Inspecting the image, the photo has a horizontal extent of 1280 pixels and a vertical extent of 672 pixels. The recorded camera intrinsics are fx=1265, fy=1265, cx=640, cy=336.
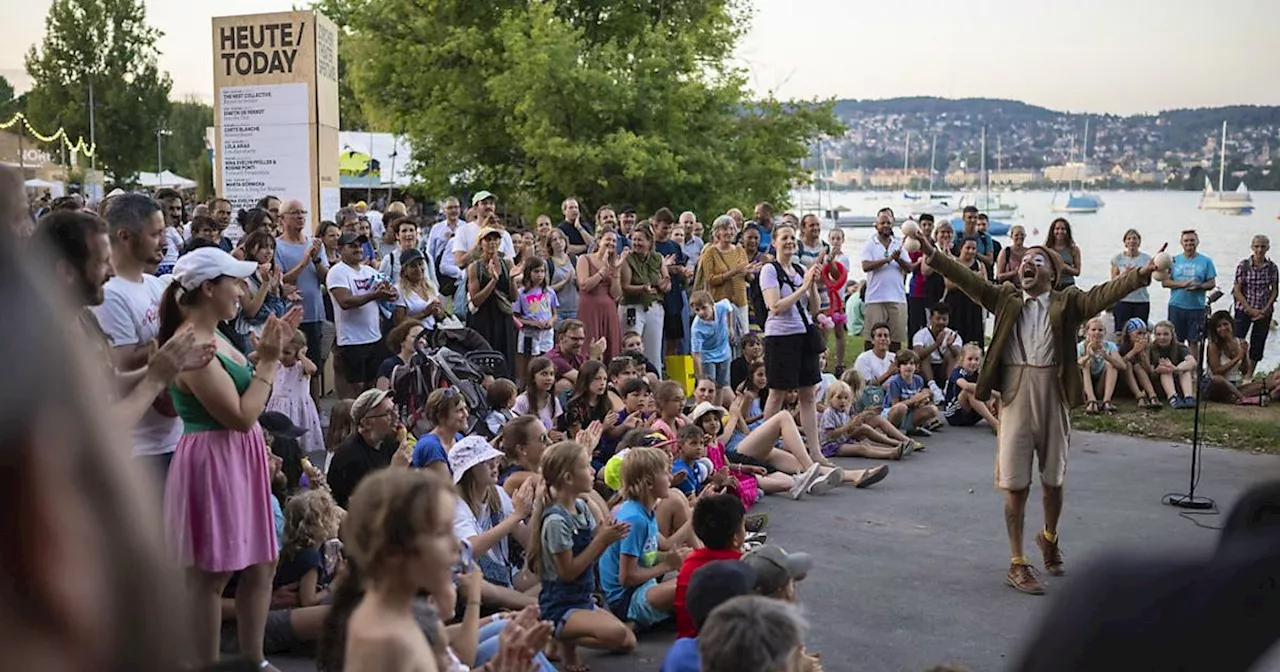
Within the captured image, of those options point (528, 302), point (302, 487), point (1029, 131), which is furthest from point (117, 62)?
point (1029, 131)

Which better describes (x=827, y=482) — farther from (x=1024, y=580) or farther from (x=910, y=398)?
(x=910, y=398)

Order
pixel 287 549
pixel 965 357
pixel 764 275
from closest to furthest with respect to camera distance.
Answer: pixel 287 549 → pixel 764 275 → pixel 965 357

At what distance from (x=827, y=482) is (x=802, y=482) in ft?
0.79

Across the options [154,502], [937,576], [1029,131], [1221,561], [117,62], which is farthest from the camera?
[1029,131]

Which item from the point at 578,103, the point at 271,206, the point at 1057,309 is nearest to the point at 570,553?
the point at 1057,309

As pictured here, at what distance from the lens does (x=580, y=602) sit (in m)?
6.05

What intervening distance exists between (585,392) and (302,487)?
253 cm

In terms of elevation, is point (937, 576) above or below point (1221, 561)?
below

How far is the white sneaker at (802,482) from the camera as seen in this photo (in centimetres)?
964

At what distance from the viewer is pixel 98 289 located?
393cm

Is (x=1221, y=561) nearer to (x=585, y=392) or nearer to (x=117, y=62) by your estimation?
(x=585, y=392)

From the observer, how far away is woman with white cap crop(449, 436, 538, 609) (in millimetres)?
6277

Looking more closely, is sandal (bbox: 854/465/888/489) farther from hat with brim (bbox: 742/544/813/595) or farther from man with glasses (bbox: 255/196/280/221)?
man with glasses (bbox: 255/196/280/221)

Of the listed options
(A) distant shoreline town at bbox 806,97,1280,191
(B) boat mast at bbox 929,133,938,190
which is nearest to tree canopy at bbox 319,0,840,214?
(A) distant shoreline town at bbox 806,97,1280,191
